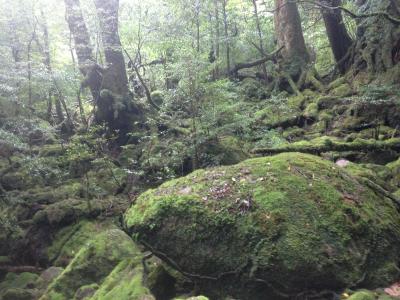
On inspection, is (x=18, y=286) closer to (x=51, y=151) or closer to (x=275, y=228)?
(x=51, y=151)

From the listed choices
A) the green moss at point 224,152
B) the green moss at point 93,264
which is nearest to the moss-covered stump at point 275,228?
the green moss at point 93,264

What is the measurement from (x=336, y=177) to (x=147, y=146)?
623cm

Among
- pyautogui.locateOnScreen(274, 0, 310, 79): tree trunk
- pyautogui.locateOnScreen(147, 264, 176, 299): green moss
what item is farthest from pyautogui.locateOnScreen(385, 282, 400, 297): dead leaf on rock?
pyautogui.locateOnScreen(274, 0, 310, 79): tree trunk

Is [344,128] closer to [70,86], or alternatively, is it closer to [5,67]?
[70,86]

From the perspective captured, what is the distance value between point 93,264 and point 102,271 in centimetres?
18

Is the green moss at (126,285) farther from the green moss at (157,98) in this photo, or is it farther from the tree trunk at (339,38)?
the tree trunk at (339,38)

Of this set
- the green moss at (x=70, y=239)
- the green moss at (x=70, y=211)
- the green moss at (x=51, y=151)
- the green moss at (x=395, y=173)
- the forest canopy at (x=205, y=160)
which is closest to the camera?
the forest canopy at (x=205, y=160)

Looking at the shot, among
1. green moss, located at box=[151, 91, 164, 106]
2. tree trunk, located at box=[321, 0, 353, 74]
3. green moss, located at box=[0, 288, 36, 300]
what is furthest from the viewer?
green moss, located at box=[151, 91, 164, 106]

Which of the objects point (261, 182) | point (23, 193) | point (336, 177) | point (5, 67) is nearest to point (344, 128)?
point (336, 177)

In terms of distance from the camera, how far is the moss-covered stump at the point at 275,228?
12.9ft

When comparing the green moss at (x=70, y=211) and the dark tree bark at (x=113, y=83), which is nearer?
the green moss at (x=70, y=211)

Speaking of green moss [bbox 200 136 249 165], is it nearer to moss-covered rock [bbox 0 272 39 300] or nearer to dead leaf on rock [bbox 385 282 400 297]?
moss-covered rock [bbox 0 272 39 300]

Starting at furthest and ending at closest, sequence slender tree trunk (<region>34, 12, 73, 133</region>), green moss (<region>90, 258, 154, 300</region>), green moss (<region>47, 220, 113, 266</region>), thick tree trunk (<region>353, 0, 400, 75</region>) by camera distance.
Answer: slender tree trunk (<region>34, 12, 73, 133</region>) → thick tree trunk (<region>353, 0, 400, 75</region>) → green moss (<region>47, 220, 113, 266</region>) → green moss (<region>90, 258, 154, 300</region>)

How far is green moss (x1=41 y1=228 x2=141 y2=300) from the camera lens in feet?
19.2
